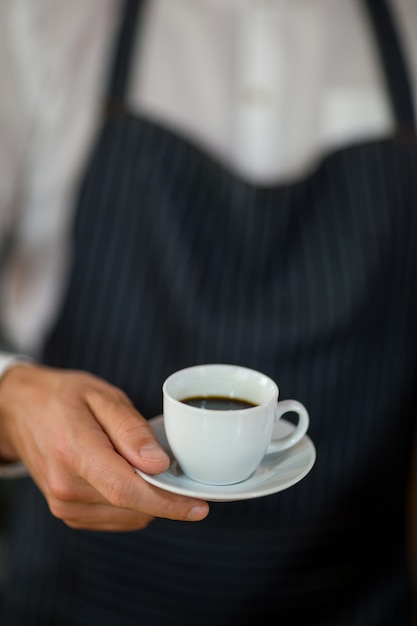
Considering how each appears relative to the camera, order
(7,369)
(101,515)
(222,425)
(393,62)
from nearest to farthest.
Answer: (222,425) → (101,515) → (7,369) → (393,62)

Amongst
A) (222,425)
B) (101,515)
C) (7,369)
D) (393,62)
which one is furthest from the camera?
(393,62)

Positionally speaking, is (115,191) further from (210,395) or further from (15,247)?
(210,395)

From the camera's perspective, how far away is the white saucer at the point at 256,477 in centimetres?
42

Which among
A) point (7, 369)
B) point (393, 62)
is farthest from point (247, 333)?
point (393, 62)

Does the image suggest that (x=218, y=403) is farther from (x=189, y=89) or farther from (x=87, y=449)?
(x=189, y=89)

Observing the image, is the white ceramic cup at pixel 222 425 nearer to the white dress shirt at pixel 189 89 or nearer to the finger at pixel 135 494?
the finger at pixel 135 494

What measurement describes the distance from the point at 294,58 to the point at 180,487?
1.92ft

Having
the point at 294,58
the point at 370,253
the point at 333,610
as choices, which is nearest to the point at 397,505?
the point at 333,610

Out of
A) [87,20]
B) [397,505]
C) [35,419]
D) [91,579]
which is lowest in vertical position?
[91,579]

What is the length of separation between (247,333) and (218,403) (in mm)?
256

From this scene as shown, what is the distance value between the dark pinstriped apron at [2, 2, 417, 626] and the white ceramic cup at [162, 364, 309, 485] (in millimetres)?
234

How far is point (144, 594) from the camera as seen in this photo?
746mm

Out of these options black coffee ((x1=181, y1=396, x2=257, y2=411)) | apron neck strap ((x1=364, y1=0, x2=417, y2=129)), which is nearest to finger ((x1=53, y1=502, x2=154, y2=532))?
black coffee ((x1=181, y1=396, x2=257, y2=411))

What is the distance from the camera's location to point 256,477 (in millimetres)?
463
